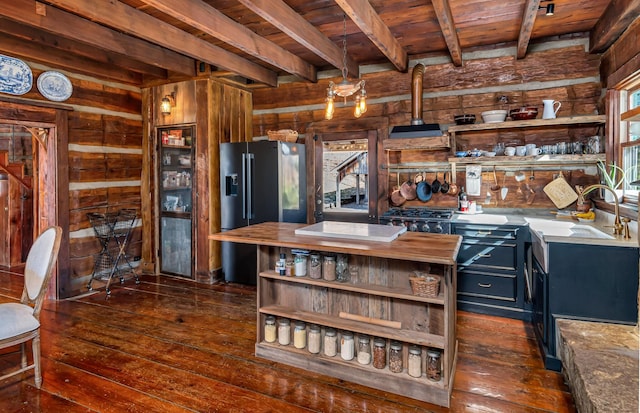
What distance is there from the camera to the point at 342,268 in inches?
97.5

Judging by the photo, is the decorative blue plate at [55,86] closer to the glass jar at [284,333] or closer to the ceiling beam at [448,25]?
the glass jar at [284,333]

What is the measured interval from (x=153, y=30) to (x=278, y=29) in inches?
42.7

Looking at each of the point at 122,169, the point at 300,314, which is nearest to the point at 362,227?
the point at 300,314

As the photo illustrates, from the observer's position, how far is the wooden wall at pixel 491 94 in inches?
143

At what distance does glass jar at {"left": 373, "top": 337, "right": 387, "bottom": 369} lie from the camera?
91.1 inches

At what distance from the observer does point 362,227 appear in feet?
8.93

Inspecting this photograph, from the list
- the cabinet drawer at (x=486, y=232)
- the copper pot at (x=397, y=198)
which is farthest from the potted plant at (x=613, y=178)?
the copper pot at (x=397, y=198)

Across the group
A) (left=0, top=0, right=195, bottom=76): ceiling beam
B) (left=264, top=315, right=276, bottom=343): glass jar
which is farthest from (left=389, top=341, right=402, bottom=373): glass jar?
(left=0, top=0, right=195, bottom=76): ceiling beam

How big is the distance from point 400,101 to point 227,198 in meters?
2.41

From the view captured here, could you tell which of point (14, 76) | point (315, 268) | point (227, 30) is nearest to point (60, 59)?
point (14, 76)

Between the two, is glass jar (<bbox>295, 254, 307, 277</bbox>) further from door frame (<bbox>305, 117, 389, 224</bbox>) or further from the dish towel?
the dish towel

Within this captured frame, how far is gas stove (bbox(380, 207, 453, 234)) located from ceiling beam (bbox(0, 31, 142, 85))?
3648 millimetres

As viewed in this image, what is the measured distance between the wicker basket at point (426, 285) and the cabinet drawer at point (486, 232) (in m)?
1.53

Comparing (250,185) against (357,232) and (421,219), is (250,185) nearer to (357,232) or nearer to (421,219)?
(421,219)
